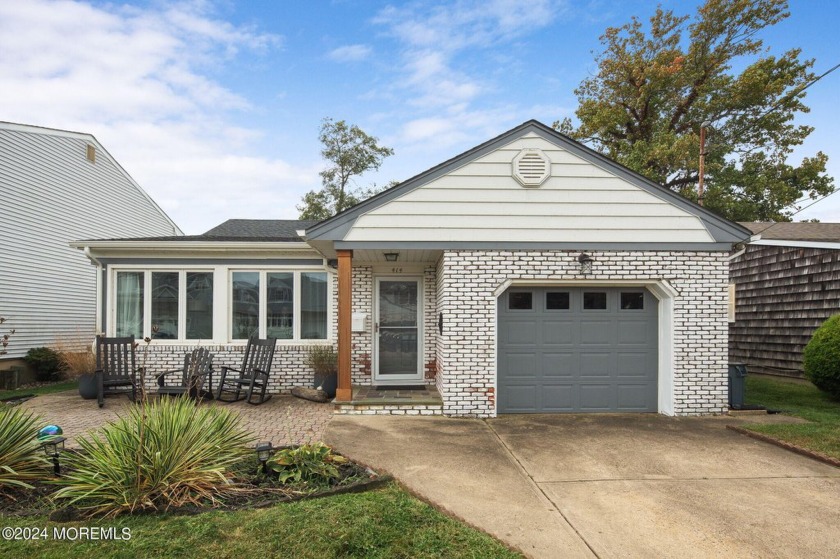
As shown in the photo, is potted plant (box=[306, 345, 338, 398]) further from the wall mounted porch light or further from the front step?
the wall mounted porch light

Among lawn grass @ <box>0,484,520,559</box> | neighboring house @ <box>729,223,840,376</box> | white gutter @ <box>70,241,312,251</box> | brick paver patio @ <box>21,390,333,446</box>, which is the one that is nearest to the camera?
lawn grass @ <box>0,484,520,559</box>

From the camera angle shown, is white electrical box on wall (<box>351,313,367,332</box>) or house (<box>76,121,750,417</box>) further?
white electrical box on wall (<box>351,313,367,332</box>)

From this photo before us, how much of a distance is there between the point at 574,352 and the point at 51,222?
14373 millimetres

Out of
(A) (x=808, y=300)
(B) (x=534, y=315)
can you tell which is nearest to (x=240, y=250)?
(B) (x=534, y=315)

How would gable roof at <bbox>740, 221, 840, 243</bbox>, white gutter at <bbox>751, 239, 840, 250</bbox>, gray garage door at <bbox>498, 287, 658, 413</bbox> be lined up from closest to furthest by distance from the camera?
gray garage door at <bbox>498, 287, 658, 413</bbox> < white gutter at <bbox>751, 239, 840, 250</bbox> < gable roof at <bbox>740, 221, 840, 243</bbox>

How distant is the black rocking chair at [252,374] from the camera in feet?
25.5

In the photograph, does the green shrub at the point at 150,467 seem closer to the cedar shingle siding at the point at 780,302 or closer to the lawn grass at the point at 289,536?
the lawn grass at the point at 289,536

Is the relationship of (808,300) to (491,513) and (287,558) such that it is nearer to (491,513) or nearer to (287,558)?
(491,513)

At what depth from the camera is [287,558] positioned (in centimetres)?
285

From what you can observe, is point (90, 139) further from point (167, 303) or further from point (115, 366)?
point (115, 366)

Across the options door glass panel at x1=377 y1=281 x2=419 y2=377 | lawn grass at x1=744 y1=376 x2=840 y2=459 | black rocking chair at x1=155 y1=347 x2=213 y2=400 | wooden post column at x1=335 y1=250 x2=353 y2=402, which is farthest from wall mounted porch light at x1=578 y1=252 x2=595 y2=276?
black rocking chair at x1=155 y1=347 x2=213 y2=400

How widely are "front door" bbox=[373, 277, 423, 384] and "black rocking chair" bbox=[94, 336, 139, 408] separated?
4.20 metres

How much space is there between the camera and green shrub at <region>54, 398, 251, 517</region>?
3.42m

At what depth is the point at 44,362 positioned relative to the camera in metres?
11.9
